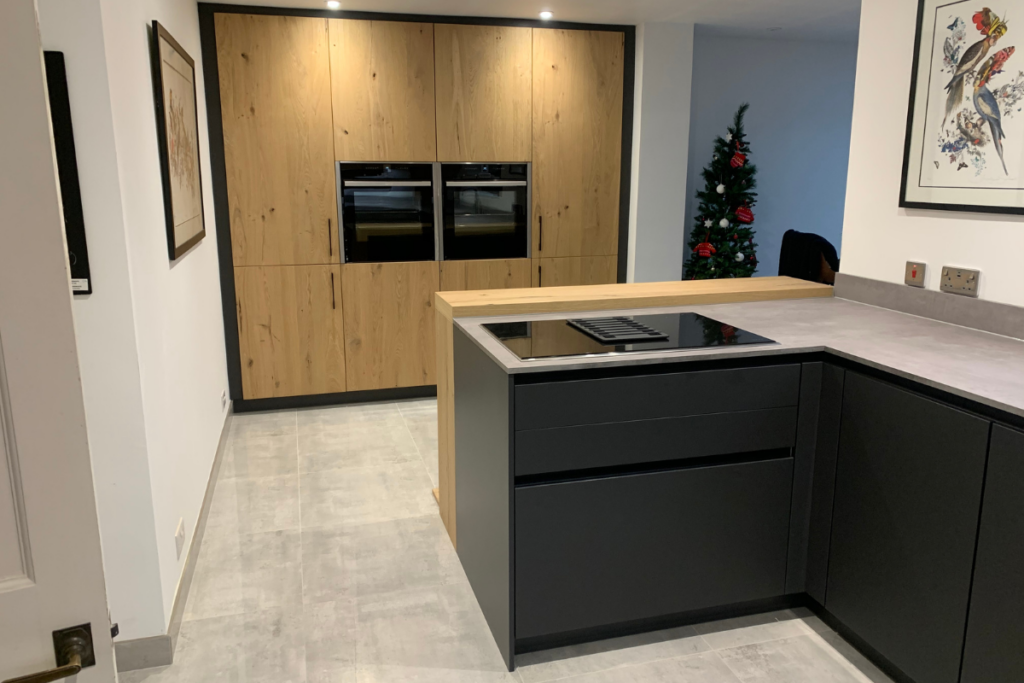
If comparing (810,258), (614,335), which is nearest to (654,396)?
(614,335)

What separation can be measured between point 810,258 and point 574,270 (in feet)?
5.23

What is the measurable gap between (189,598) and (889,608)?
225cm

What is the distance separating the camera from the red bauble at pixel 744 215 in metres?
5.56

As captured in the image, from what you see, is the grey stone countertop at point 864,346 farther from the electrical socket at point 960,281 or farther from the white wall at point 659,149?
the white wall at point 659,149

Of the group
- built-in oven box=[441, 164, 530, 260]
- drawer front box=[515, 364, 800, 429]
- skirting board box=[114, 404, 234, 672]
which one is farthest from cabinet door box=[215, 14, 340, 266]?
drawer front box=[515, 364, 800, 429]

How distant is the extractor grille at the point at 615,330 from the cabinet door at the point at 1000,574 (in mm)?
934

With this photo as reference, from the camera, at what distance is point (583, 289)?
3.11 meters

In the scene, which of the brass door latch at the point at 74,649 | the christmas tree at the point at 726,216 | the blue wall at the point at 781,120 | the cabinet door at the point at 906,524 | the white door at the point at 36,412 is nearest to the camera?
the white door at the point at 36,412

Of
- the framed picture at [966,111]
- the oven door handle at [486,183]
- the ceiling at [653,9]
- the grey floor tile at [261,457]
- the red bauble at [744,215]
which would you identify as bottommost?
the grey floor tile at [261,457]

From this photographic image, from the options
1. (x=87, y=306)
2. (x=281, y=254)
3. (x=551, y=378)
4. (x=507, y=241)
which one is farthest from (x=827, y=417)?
(x=281, y=254)

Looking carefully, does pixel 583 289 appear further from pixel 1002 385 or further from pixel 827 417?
pixel 1002 385

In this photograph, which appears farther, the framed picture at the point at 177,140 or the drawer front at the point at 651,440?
the framed picture at the point at 177,140

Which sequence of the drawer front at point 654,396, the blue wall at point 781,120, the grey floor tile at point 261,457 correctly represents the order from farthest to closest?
the blue wall at point 781,120
the grey floor tile at point 261,457
the drawer front at point 654,396

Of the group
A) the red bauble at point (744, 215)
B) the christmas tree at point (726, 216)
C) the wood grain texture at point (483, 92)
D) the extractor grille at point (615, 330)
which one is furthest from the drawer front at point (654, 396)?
the red bauble at point (744, 215)
